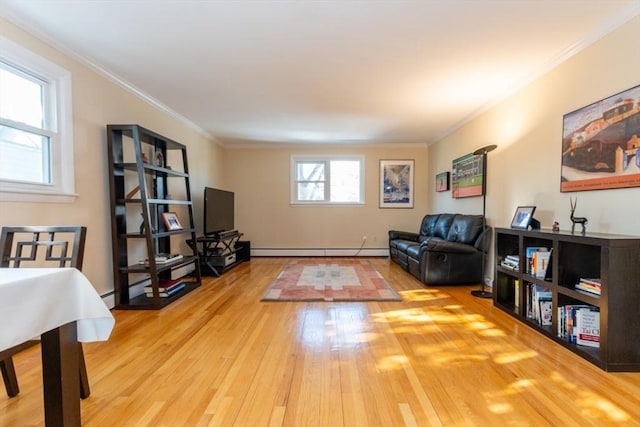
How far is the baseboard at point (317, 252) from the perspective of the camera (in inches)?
254

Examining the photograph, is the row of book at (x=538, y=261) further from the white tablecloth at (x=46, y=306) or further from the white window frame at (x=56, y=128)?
the white window frame at (x=56, y=128)

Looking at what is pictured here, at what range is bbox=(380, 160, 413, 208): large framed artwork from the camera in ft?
21.1

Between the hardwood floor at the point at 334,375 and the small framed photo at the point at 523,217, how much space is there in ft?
2.88

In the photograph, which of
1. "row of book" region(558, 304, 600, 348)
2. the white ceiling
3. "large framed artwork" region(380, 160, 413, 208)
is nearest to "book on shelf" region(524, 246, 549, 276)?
"row of book" region(558, 304, 600, 348)

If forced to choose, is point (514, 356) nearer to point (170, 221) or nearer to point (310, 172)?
point (170, 221)

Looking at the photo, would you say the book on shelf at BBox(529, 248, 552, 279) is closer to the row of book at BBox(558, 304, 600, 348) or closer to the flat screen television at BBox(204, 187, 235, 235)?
the row of book at BBox(558, 304, 600, 348)

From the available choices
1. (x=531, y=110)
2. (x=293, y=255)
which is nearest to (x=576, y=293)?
(x=531, y=110)

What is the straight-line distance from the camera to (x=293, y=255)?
6461 mm

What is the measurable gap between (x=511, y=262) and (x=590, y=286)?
88 centimetres

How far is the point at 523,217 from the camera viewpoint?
306cm

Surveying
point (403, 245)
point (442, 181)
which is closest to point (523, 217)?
point (403, 245)

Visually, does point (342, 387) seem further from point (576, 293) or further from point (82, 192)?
point (82, 192)

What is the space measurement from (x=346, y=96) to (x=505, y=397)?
124 inches

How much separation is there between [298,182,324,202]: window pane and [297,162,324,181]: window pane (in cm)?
10
